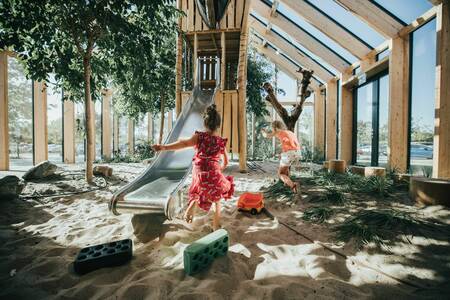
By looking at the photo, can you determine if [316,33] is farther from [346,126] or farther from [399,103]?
[399,103]

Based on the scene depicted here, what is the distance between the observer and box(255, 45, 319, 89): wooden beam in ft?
38.5

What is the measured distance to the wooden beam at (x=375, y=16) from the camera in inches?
226

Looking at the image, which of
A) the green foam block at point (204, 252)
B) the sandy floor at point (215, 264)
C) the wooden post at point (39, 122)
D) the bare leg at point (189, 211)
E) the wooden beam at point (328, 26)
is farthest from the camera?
the wooden post at point (39, 122)

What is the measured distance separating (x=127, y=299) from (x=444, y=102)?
231 inches

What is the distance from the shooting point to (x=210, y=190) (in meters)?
2.63

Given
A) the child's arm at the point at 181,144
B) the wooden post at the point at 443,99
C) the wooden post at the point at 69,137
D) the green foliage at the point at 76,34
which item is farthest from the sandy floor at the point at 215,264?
the wooden post at the point at 69,137

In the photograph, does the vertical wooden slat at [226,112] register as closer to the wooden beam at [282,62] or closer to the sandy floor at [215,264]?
the sandy floor at [215,264]

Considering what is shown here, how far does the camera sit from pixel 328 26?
714cm

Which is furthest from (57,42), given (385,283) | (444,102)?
(444,102)

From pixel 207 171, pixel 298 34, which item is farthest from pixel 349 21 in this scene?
pixel 207 171

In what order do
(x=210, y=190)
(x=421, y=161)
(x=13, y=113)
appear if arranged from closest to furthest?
(x=210, y=190) < (x=421, y=161) < (x=13, y=113)

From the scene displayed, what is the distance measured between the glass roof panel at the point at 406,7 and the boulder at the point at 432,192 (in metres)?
4.22

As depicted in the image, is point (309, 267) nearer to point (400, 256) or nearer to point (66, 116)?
point (400, 256)

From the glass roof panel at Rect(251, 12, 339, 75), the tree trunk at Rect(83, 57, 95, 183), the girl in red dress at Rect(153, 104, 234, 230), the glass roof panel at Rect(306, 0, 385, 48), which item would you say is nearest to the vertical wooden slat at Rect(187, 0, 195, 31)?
the tree trunk at Rect(83, 57, 95, 183)
